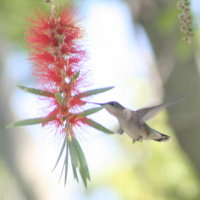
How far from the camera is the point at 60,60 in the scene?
142 centimetres

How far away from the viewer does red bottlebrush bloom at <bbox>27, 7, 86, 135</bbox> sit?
1380 millimetres

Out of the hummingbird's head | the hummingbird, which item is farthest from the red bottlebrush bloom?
the hummingbird

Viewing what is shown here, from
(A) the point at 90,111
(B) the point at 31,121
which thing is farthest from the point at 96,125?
(B) the point at 31,121

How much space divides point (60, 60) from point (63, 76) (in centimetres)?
5

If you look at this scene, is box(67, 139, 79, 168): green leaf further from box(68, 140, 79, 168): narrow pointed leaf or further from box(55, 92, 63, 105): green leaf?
box(55, 92, 63, 105): green leaf

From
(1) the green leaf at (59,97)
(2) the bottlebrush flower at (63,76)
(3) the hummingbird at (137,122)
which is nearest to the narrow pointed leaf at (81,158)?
(2) the bottlebrush flower at (63,76)

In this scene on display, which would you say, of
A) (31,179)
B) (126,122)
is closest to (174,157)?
(31,179)

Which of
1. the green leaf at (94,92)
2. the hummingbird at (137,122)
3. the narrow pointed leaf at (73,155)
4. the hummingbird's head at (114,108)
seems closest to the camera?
the green leaf at (94,92)

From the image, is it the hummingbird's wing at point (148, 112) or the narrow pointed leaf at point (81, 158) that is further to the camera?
the hummingbird's wing at point (148, 112)

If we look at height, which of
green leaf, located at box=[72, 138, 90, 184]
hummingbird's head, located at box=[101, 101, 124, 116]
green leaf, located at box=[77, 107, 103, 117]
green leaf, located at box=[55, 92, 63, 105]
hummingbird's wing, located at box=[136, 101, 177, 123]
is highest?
green leaf, located at box=[55, 92, 63, 105]

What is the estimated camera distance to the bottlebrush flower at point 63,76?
53.4 inches

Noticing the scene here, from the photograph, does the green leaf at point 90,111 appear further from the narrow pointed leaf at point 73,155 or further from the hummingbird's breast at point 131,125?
the hummingbird's breast at point 131,125

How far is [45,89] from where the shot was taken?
4.68 ft

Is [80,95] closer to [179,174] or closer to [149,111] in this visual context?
[149,111]
